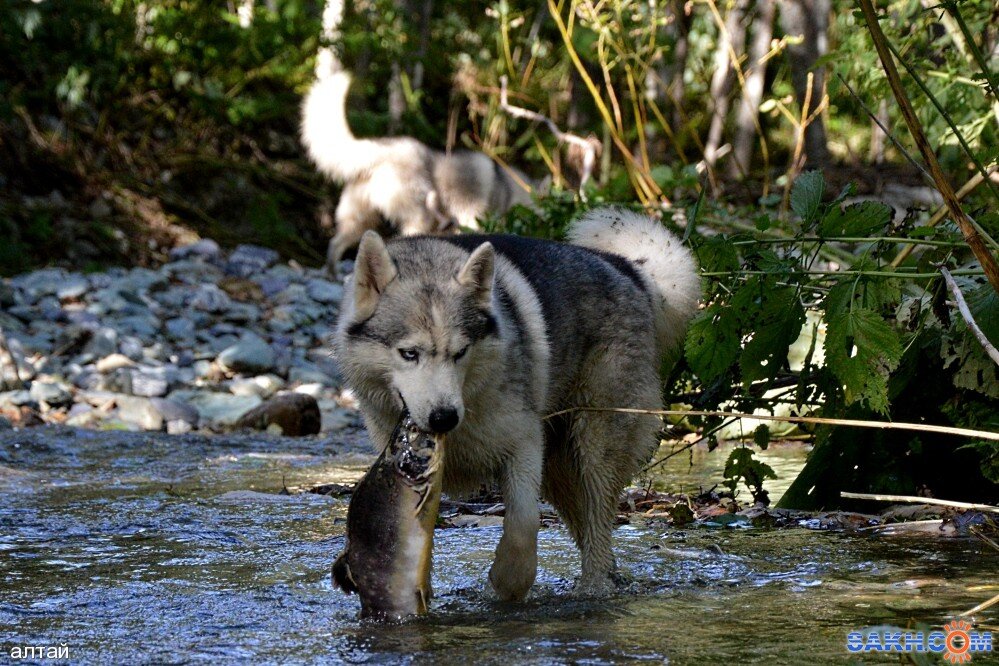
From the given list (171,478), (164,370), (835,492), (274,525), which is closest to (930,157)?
(835,492)

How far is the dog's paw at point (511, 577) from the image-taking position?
4.19 metres

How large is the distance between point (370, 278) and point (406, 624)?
1336 mm

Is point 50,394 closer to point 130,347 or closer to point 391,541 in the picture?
point 130,347

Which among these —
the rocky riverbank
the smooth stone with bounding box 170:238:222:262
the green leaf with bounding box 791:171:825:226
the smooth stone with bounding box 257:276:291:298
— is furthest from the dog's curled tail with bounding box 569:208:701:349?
the smooth stone with bounding box 170:238:222:262

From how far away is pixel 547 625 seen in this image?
3.78 m

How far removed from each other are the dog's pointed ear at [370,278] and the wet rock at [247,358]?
243 inches

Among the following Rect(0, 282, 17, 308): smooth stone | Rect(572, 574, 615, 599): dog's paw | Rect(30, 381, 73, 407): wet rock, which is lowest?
Rect(572, 574, 615, 599): dog's paw

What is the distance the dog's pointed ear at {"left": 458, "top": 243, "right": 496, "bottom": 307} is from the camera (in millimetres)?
4281

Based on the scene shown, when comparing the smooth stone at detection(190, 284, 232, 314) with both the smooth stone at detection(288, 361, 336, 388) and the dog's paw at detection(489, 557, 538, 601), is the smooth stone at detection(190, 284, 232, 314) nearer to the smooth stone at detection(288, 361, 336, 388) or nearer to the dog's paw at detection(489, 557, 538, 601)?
the smooth stone at detection(288, 361, 336, 388)

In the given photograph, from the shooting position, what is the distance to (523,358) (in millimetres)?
4523

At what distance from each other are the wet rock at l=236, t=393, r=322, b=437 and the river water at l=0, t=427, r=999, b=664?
7.47 ft

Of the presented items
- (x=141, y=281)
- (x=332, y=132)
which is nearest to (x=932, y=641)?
(x=141, y=281)

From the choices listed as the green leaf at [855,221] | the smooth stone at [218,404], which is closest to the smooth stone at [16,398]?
the smooth stone at [218,404]

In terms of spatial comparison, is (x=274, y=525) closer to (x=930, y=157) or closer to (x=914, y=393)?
(x=914, y=393)
